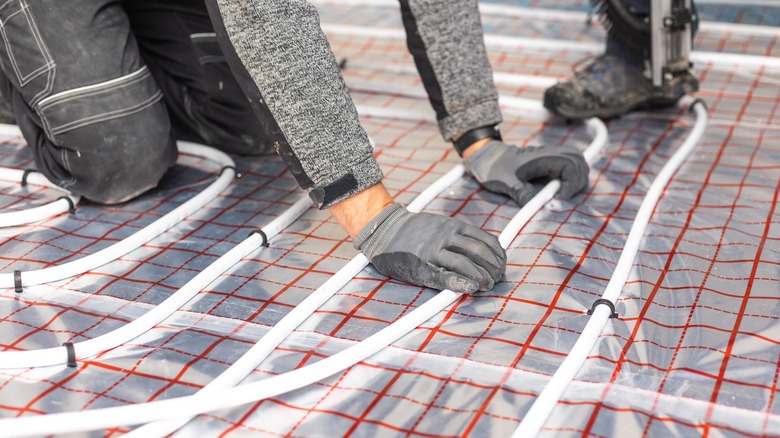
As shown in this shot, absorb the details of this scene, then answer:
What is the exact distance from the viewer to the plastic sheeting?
1.18 meters

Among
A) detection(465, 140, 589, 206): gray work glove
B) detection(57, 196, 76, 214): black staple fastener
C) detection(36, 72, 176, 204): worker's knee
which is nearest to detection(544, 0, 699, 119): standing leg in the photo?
detection(465, 140, 589, 206): gray work glove

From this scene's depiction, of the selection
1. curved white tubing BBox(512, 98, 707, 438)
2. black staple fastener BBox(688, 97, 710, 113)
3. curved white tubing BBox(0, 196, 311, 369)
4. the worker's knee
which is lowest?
black staple fastener BBox(688, 97, 710, 113)

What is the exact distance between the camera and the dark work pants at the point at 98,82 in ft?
5.47

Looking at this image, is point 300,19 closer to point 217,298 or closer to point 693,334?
point 217,298

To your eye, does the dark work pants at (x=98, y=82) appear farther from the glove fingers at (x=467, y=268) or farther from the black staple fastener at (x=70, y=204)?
the glove fingers at (x=467, y=268)

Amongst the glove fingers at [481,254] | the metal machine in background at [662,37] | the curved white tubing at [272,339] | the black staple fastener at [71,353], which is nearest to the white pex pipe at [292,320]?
the curved white tubing at [272,339]

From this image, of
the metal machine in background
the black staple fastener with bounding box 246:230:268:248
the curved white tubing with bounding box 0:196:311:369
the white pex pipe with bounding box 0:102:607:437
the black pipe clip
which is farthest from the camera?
the metal machine in background

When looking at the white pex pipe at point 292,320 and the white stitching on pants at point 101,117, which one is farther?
the white stitching on pants at point 101,117

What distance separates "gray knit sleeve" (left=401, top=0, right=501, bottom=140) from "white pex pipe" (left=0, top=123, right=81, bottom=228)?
0.84m

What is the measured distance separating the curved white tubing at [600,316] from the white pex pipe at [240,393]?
252mm

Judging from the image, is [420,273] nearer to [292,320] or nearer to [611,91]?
[292,320]

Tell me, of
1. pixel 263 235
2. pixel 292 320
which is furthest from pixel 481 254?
pixel 263 235

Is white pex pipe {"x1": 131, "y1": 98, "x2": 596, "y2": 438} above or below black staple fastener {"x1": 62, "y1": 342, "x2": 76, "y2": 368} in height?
below

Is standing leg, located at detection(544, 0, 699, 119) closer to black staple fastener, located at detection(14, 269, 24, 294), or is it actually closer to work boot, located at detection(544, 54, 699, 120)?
work boot, located at detection(544, 54, 699, 120)
